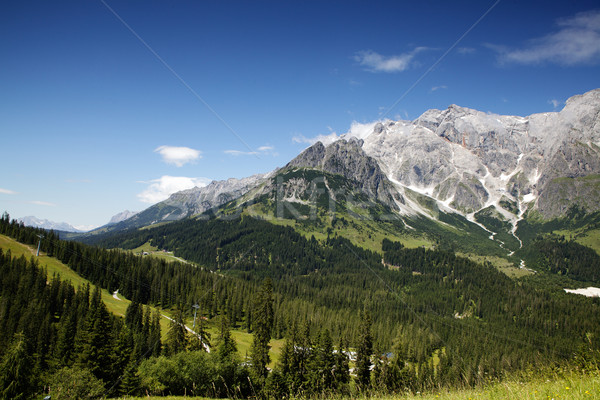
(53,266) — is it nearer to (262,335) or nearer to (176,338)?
(176,338)

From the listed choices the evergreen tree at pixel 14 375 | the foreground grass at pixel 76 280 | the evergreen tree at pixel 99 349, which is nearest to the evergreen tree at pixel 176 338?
the evergreen tree at pixel 99 349

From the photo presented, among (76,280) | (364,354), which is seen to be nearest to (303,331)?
(364,354)

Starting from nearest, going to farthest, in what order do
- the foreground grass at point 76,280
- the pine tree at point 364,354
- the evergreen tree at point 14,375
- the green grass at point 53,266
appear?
the evergreen tree at point 14,375
the pine tree at point 364,354
the foreground grass at point 76,280
the green grass at point 53,266

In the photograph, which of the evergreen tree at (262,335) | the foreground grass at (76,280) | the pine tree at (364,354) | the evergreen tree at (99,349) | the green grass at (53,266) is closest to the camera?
the evergreen tree at (99,349)

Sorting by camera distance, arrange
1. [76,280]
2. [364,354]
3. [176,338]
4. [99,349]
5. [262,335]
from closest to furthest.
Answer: [99,349], [364,354], [262,335], [176,338], [76,280]

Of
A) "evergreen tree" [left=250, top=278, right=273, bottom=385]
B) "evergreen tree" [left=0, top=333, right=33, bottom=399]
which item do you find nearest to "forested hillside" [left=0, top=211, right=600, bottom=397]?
"evergreen tree" [left=250, top=278, right=273, bottom=385]

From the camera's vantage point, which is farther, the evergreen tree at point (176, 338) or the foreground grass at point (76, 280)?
the foreground grass at point (76, 280)

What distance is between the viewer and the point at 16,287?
3374 inches

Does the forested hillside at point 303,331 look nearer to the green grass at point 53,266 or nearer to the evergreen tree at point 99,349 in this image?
the evergreen tree at point 99,349

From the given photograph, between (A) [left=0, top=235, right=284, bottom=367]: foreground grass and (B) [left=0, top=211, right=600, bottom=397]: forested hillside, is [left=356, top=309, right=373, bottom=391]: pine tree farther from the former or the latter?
(A) [left=0, top=235, right=284, bottom=367]: foreground grass

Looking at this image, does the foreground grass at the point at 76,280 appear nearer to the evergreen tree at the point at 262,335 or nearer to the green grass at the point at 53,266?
the green grass at the point at 53,266

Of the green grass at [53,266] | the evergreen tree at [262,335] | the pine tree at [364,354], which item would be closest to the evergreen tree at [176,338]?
the evergreen tree at [262,335]

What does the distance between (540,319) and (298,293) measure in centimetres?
13136

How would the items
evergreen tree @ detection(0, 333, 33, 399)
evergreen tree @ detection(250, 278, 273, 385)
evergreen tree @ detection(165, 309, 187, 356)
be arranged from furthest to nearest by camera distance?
evergreen tree @ detection(165, 309, 187, 356) → evergreen tree @ detection(250, 278, 273, 385) → evergreen tree @ detection(0, 333, 33, 399)
